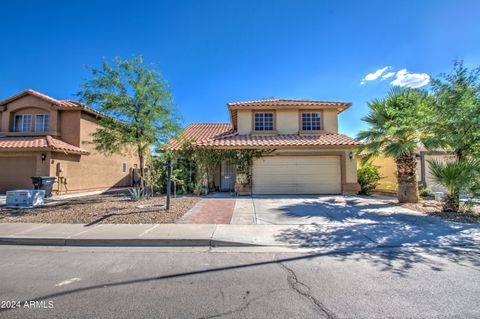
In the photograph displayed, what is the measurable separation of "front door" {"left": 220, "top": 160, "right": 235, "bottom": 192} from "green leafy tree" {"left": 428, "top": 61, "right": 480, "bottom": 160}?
414 inches

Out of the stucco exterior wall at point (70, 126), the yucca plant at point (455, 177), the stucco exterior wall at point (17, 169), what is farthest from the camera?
the stucco exterior wall at point (70, 126)

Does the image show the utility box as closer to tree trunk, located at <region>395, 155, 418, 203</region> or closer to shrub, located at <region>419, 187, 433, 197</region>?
tree trunk, located at <region>395, 155, 418, 203</region>

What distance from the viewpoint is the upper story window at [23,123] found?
55.9 ft

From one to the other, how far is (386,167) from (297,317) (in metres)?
17.3

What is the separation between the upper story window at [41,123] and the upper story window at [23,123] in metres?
0.54

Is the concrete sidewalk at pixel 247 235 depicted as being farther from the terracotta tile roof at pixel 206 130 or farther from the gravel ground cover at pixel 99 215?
the terracotta tile roof at pixel 206 130

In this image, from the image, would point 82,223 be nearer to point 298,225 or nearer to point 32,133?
point 298,225

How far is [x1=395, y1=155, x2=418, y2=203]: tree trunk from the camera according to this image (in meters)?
11.1

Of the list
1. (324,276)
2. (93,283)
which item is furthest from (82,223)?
(324,276)

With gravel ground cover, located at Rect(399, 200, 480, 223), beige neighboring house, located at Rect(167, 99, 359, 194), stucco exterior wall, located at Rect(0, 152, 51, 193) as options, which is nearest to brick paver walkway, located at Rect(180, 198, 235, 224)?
beige neighboring house, located at Rect(167, 99, 359, 194)

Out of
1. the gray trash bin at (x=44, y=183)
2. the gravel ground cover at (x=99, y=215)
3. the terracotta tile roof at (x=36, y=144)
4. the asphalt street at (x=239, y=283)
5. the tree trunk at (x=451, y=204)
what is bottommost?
the asphalt street at (x=239, y=283)

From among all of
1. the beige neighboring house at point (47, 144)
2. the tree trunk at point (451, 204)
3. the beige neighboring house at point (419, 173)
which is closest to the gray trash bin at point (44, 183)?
the beige neighboring house at point (47, 144)

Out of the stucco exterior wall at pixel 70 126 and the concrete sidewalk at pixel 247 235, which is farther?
the stucco exterior wall at pixel 70 126

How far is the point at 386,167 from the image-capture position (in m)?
17.1
